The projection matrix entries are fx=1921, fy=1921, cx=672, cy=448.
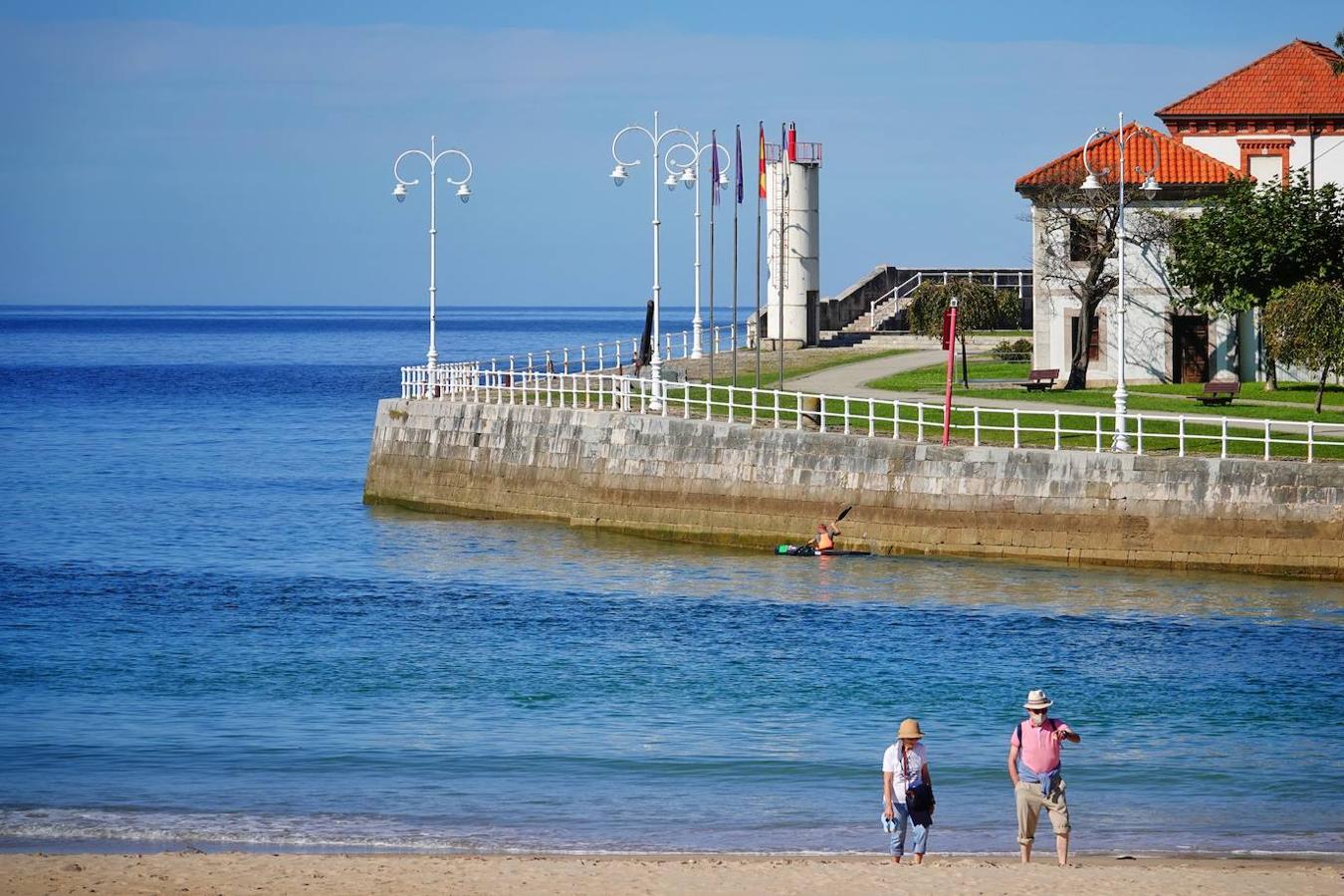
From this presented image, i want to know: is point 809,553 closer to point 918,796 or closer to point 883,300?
point 918,796

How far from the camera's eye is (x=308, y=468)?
2564 inches

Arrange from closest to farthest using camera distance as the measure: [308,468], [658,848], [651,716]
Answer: [658,848] → [651,716] → [308,468]

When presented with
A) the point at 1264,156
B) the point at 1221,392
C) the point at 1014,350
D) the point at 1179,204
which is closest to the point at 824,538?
the point at 1221,392

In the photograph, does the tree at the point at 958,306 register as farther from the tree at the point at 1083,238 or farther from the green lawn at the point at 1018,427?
the green lawn at the point at 1018,427

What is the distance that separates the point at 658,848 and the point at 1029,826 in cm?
385

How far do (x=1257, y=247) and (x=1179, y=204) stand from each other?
12.3 feet

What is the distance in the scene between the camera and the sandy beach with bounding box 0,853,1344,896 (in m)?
16.2

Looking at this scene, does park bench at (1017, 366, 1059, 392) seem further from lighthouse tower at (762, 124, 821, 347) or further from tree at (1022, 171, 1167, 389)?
lighthouse tower at (762, 124, 821, 347)

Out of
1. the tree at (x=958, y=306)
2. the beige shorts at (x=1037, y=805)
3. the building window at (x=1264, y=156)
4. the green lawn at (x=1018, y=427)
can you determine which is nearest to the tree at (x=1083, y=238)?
the tree at (x=958, y=306)


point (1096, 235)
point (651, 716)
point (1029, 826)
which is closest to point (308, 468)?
point (1096, 235)

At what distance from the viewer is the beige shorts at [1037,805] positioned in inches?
655

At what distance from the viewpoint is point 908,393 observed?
46.9 metres

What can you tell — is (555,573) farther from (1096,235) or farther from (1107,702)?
(1096,235)

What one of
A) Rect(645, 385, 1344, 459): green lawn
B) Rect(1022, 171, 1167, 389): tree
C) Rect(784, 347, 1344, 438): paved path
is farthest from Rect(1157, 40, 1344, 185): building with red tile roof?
Rect(645, 385, 1344, 459): green lawn
